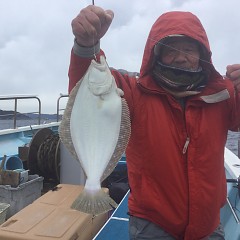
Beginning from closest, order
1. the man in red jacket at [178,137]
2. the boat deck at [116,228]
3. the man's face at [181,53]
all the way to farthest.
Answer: the man in red jacket at [178,137] → the man's face at [181,53] → the boat deck at [116,228]

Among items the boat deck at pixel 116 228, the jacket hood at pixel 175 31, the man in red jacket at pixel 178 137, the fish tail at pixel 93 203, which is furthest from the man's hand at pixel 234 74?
the boat deck at pixel 116 228

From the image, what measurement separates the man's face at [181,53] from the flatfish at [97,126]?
711 mm

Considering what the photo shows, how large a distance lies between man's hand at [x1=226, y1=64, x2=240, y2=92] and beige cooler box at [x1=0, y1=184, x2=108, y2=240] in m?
1.82

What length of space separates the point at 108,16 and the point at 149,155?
0.91 meters

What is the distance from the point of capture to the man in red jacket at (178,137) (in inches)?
90.3

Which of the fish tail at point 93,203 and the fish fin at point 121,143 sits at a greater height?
the fish fin at point 121,143

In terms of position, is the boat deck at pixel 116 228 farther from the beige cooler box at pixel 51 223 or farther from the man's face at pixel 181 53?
the man's face at pixel 181 53

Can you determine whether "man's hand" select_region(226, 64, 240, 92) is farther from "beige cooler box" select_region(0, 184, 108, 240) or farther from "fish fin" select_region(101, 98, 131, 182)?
"beige cooler box" select_region(0, 184, 108, 240)

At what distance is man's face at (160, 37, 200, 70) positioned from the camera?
2443 millimetres

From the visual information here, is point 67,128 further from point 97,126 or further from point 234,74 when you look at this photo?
point 234,74

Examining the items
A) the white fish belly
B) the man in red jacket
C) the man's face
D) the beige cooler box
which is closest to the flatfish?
the white fish belly

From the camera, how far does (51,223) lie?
325cm

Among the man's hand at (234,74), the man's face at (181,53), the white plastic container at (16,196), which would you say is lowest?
the white plastic container at (16,196)

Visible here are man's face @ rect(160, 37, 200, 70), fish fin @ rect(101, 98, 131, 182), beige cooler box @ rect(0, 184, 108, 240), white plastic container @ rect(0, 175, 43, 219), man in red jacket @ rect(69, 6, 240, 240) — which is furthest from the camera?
A: white plastic container @ rect(0, 175, 43, 219)
